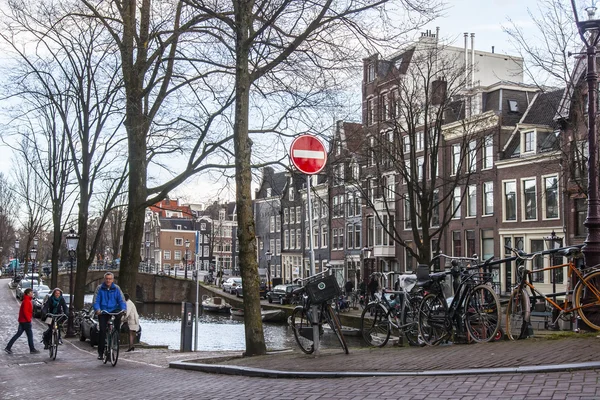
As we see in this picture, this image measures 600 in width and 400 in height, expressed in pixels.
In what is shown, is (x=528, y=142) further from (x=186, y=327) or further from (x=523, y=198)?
(x=186, y=327)

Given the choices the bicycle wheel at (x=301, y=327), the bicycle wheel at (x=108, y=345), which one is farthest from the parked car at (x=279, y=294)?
the bicycle wheel at (x=301, y=327)

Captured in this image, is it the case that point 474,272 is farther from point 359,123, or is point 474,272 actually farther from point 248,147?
point 359,123

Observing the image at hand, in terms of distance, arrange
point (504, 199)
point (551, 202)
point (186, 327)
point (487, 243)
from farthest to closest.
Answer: point (487, 243), point (504, 199), point (551, 202), point (186, 327)

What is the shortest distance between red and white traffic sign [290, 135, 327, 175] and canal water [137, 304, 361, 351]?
14.3 meters

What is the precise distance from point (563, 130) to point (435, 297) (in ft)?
86.9

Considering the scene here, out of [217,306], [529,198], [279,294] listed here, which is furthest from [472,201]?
[217,306]

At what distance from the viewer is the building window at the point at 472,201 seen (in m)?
42.9

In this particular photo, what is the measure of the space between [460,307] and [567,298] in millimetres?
1489

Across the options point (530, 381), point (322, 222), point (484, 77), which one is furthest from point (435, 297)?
point (322, 222)

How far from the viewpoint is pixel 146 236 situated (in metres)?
134

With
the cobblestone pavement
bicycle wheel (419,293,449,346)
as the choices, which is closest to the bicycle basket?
the cobblestone pavement

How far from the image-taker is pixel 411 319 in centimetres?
1159

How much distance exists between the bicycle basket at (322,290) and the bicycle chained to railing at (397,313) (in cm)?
192

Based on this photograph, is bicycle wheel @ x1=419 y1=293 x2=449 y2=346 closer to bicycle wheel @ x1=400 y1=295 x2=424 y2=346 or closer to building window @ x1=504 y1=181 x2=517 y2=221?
bicycle wheel @ x1=400 y1=295 x2=424 y2=346
